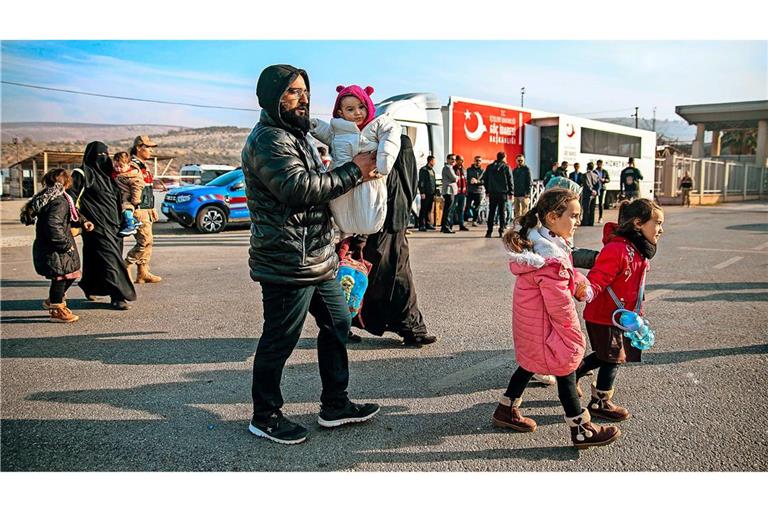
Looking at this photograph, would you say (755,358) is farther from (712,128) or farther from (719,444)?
(712,128)

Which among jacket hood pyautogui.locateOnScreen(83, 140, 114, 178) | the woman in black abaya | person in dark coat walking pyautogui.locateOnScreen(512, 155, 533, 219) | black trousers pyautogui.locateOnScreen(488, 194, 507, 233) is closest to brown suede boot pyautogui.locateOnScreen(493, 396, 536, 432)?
the woman in black abaya

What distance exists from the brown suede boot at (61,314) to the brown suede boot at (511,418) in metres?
4.79

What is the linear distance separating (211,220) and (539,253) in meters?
13.3

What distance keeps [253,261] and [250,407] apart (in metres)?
1.16

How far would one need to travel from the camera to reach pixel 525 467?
3178 millimetres

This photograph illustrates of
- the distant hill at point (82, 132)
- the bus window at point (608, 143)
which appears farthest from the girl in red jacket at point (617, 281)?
the distant hill at point (82, 132)

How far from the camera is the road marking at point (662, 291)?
739 centimetres

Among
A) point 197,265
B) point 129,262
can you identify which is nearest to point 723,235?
point 197,265

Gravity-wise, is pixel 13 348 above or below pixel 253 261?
below

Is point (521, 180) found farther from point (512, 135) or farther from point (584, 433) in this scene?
point (584, 433)

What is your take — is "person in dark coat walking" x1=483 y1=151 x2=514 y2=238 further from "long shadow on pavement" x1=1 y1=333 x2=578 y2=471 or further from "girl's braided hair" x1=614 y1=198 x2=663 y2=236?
"girl's braided hair" x1=614 y1=198 x2=663 y2=236

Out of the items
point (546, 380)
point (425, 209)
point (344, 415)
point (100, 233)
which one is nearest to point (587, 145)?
point (425, 209)

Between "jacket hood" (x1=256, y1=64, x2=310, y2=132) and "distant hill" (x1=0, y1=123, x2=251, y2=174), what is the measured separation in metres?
53.1

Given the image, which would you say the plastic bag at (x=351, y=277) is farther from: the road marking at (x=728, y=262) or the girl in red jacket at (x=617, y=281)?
the road marking at (x=728, y=262)
